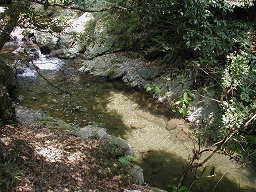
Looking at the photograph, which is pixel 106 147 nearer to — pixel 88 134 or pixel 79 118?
pixel 88 134

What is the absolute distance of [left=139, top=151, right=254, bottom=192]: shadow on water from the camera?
20.0 ft

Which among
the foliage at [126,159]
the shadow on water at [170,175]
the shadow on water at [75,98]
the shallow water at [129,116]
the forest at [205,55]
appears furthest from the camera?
the shadow on water at [75,98]

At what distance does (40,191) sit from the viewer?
3.90 meters

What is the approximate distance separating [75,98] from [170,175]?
16.8 feet

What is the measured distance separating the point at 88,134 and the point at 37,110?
3022 millimetres

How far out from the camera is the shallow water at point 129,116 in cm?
650

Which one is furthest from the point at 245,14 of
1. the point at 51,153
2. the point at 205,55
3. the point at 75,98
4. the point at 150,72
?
the point at 51,153

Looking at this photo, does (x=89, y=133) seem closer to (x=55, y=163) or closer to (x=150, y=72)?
(x=55, y=163)

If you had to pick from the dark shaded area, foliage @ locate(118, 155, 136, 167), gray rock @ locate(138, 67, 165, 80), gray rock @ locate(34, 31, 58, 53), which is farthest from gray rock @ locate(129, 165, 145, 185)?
gray rock @ locate(34, 31, 58, 53)

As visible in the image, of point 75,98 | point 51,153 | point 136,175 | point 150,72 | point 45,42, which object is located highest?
point 45,42

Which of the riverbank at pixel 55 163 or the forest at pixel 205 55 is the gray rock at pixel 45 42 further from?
the riverbank at pixel 55 163

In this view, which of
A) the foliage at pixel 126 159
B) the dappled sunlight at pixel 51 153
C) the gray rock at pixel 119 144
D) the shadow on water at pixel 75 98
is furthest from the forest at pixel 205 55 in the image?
the gray rock at pixel 119 144

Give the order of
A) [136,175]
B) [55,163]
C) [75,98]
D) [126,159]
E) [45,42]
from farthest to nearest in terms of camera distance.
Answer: [45,42], [75,98], [126,159], [136,175], [55,163]

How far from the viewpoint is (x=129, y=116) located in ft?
28.9
